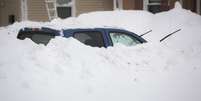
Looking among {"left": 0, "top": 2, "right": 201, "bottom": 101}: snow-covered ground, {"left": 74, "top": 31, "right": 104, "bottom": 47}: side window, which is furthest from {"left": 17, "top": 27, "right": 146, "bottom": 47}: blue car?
{"left": 0, "top": 2, "right": 201, "bottom": 101}: snow-covered ground

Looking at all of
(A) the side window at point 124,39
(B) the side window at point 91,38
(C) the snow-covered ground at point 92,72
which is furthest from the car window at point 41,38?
(A) the side window at point 124,39

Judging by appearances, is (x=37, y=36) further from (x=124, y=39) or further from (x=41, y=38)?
(x=124, y=39)

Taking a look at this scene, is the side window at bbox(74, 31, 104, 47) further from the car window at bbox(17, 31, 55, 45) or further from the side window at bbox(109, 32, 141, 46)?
the car window at bbox(17, 31, 55, 45)

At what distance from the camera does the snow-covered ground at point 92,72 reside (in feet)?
22.5

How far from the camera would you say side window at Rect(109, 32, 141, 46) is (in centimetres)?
1009

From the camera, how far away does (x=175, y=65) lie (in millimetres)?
8742

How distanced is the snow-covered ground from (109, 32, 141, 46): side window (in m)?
0.93

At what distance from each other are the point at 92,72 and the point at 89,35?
241cm

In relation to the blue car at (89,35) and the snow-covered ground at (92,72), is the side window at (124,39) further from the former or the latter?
the snow-covered ground at (92,72)

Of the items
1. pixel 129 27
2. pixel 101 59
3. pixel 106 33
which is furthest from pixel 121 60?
pixel 129 27

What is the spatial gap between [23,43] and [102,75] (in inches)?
56.0

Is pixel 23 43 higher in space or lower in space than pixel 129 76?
higher

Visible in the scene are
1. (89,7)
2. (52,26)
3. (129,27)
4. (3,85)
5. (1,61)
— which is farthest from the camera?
(89,7)

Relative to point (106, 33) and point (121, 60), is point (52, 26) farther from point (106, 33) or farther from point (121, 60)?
point (121, 60)
